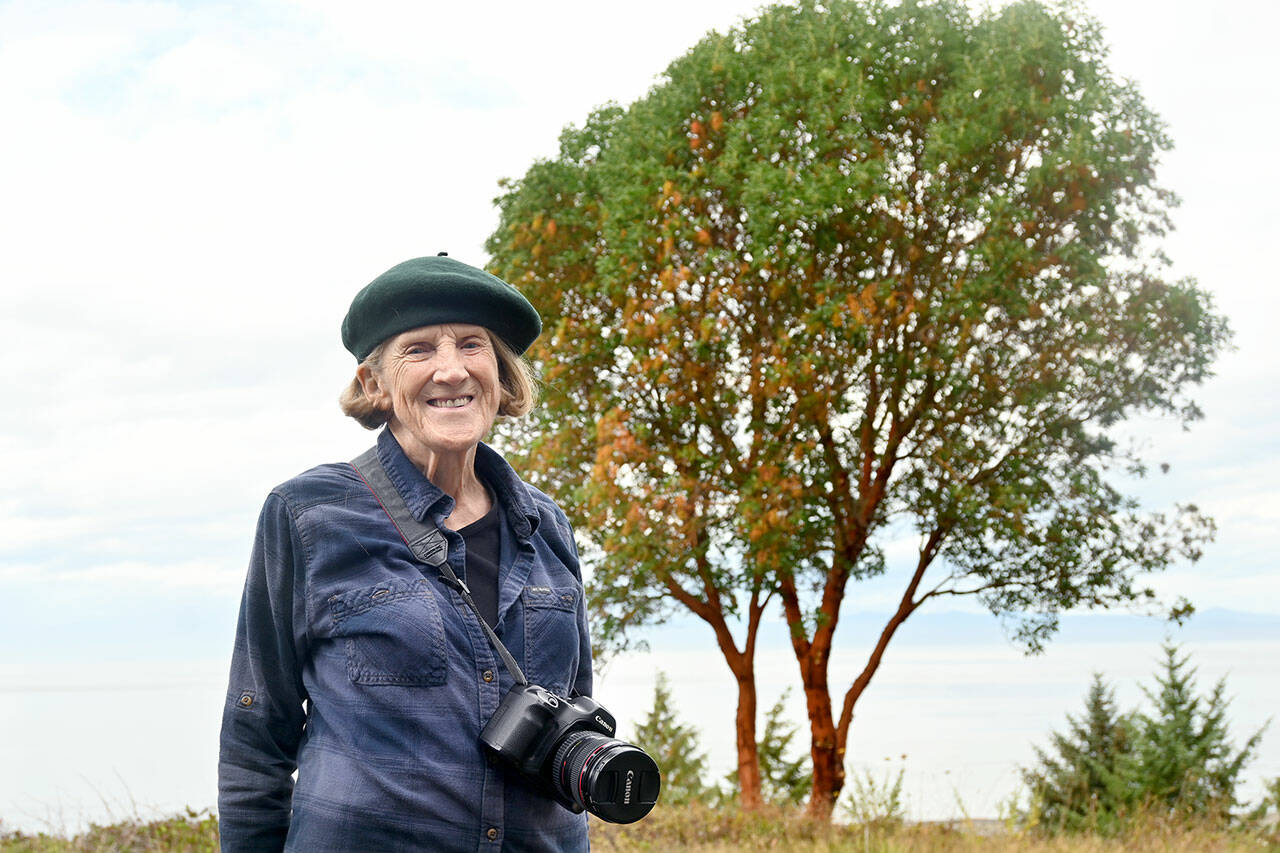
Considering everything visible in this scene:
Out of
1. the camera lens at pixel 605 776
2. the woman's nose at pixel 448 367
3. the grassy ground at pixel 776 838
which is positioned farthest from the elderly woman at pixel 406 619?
the grassy ground at pixel 776 838

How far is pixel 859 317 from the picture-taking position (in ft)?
39.8

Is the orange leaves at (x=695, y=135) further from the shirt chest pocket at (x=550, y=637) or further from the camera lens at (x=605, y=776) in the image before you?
the camera lens at (x=605, y=776)

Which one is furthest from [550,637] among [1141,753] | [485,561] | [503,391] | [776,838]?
[1141,753]

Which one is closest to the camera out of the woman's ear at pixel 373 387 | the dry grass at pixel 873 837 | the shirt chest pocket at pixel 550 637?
the shirt chest pocket at pixel 550 637

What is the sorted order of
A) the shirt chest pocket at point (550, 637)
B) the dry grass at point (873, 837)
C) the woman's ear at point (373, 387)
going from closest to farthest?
the shirt chest pocket at point (550, 637) < the woman's ear at point (373, 387) < the dry grass at point (873, 837)

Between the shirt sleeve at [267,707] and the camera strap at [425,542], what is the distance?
21cm

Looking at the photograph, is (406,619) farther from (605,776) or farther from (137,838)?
(137,838)

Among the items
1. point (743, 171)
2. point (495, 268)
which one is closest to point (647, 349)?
point (743, 171)

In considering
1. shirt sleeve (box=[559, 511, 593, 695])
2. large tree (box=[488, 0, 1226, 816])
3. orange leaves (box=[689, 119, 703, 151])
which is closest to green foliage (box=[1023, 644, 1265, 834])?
large tree (box=[488, 0, 1226, 816])

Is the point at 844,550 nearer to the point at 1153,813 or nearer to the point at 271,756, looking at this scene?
the point at 1153,813

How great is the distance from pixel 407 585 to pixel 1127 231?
1322cm

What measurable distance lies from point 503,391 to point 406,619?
65 centimetres

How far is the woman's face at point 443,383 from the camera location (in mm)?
2594

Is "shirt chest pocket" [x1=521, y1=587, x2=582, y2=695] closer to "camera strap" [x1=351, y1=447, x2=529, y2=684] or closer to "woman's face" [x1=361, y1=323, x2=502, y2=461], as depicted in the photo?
"camera strap" [x1=351, y1=447, x2=529, y2=684]
